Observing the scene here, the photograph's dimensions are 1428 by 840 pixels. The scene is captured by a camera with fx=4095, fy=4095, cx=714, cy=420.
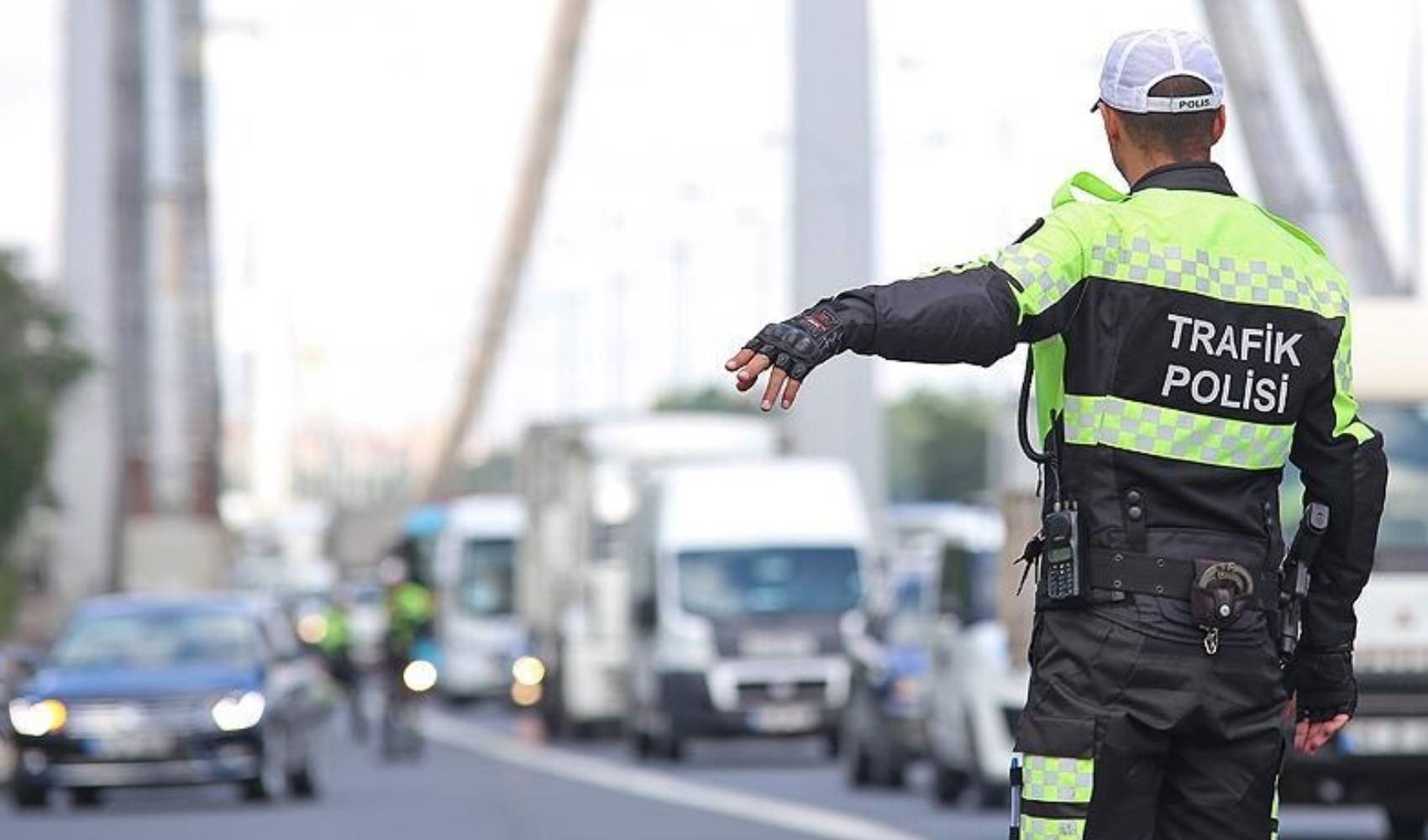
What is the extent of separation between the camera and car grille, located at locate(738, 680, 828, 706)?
33.2 m

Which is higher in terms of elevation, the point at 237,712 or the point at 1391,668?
the point at 1391,668

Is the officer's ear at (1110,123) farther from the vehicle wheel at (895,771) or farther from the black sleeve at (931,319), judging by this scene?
the vehicle wheel at (895,771)

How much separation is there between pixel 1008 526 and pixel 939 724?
6.37 ft

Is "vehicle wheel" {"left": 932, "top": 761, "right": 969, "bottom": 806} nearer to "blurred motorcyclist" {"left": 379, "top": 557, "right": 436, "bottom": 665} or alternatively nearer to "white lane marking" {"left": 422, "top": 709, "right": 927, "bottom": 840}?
"white lane marking" {"left": 422, "top": 709, "right": 927, "bottom": 840}

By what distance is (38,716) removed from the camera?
79.1 feet

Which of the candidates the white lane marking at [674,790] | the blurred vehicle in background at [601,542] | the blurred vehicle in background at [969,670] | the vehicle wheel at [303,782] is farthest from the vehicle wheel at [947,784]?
the blurred vehicle in background at [601,542]

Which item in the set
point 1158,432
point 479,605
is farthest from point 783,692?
point 1158,432

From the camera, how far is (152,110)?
111 metres

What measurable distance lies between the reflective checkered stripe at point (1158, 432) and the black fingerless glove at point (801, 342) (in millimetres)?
538

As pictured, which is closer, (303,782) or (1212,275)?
(1212,275)

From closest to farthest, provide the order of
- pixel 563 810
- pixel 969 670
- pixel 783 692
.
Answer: pixel 969 670 → pixel 563 810 → pixel 783 692

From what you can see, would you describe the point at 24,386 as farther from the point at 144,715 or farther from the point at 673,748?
the point at 144,715

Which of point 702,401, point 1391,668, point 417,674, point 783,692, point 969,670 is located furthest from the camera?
point 702,401

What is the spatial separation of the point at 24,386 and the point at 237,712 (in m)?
46.3
